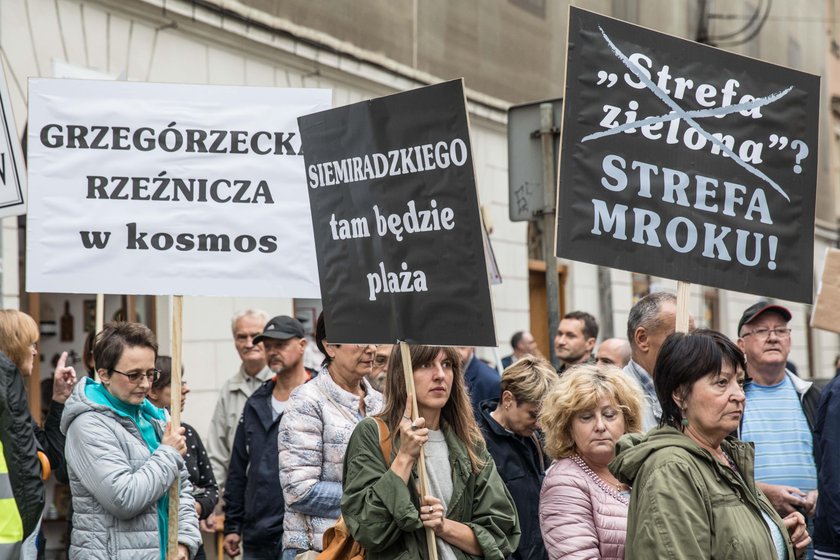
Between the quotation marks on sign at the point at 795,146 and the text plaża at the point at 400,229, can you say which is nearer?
the text plaża at the point at 400,229

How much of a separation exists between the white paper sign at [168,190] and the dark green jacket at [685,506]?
2.35 metres

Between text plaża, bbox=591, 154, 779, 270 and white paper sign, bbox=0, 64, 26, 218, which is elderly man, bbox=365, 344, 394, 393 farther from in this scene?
white paper sign, bbox=0, 64, 26, 218

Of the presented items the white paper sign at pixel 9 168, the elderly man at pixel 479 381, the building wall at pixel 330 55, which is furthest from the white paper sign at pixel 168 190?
the elderly man at pixel 479 381

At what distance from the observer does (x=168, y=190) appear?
568 cm

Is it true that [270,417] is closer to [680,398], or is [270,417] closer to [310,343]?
[680,398]

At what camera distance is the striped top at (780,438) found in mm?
5668

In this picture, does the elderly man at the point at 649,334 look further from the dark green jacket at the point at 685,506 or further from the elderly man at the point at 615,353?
the dark green jacket at the point at 685,506

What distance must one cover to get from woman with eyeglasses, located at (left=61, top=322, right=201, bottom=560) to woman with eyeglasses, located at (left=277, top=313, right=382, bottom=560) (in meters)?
0.47

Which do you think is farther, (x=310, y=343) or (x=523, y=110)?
(x=310, y=343)

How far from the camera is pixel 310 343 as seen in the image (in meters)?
11.8

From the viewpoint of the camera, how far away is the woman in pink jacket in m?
4.50

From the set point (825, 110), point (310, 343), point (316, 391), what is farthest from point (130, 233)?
point (825, 110)

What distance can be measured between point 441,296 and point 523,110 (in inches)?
146

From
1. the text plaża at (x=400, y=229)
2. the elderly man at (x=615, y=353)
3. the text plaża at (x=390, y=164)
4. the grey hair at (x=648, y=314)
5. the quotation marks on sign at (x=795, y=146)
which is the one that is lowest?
the elderly man at (x=615, y=353)
